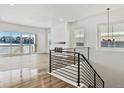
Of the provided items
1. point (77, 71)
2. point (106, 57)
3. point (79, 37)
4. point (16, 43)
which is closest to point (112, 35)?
point (106, 57)

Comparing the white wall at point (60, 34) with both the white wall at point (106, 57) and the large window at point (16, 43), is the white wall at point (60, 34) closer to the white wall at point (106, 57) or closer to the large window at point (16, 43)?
the white wall at point (106, 57)

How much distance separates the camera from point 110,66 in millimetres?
6738

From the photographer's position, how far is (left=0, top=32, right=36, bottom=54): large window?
10.6 meters

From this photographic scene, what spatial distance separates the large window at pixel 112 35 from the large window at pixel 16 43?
690 centimetres

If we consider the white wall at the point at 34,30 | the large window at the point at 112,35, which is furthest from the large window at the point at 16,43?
the large window at the point at 112,35

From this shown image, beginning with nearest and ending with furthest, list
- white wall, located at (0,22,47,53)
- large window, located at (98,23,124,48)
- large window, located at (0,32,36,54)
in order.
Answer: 1. large window, located at (98,23,124,48)
2. white wall, located at (0,22,47,53)
3. large window, located at (0,32,36,54)

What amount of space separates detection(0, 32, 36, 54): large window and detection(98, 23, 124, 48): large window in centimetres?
690

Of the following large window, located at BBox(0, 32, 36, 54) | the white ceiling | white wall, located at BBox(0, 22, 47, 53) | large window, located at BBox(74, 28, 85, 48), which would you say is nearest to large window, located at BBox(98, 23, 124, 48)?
the white ceiling

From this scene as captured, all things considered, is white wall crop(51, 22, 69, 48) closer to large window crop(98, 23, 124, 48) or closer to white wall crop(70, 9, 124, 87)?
white wall crop(70, 9, 124, 87)

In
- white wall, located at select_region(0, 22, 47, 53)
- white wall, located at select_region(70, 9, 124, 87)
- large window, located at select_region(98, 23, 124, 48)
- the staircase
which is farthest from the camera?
white wall, located at select_region(0, 22, 47, 53)

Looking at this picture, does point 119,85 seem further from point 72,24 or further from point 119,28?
point 72,24

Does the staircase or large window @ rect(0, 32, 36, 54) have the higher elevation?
large window @ rect(0, 32, 36, 54)

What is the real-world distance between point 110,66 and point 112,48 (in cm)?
88
